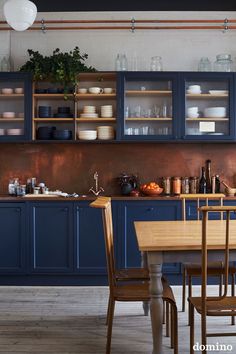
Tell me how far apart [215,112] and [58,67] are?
174 centimetres

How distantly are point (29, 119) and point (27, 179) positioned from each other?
2.49ft

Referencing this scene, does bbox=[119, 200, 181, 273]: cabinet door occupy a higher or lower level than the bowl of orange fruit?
lower

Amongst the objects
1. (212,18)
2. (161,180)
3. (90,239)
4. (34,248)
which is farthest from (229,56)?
(34,248)

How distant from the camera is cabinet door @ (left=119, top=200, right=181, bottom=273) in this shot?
15.6ft

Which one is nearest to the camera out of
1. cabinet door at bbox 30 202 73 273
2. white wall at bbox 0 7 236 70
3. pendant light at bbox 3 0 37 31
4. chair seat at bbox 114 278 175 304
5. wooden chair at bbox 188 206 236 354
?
wooden chair at bbox 188 206 236 354

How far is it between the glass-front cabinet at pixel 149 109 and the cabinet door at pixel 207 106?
13 cm

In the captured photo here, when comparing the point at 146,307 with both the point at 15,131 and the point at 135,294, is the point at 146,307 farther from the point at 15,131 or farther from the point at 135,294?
the point at 15,131

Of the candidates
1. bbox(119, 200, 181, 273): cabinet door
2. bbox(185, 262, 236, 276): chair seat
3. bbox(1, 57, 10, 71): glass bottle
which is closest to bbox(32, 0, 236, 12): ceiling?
bbox(1, 57, 10, 71): glass bottle

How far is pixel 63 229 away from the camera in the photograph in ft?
15.6

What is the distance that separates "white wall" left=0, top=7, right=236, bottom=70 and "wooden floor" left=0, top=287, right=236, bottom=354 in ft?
8.61

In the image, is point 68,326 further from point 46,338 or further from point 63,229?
point 63,229

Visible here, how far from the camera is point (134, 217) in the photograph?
4770 millimetres

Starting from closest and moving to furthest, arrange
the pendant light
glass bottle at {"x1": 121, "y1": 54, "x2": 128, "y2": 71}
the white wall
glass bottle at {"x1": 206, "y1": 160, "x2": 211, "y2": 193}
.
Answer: the pendant light → glass bottle at {"x1": 121, "y1": 54, "x2": 128, "y2": 71} → glass bottle at {"x1": 206, "y1": 160, "x2": 211, "y2": 193} → the white wall

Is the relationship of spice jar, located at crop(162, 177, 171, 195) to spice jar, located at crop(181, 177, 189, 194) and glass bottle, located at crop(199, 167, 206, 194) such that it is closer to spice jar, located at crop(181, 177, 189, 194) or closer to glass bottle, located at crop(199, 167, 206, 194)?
spice jar, located at crop(181, 177, 189, 194)
